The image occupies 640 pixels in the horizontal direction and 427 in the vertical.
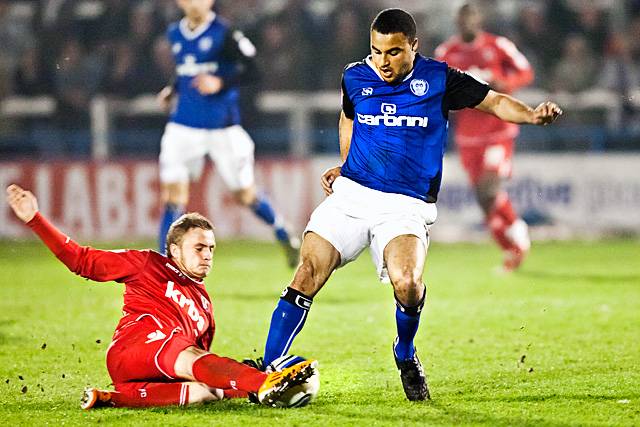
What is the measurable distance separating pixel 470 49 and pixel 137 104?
19.6 feet

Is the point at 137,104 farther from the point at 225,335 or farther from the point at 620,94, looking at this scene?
the point at 225,335

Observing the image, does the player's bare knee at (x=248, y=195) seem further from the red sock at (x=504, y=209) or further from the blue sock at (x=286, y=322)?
the blue sock at (x=286, y=322)

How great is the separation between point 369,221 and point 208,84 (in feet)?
19.1

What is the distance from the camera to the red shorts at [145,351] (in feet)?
18.9

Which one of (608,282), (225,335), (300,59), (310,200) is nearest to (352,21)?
(300,59)

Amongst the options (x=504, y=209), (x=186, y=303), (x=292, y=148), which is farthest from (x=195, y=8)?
(x=186, y=303)

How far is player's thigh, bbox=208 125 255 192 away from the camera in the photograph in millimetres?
12430

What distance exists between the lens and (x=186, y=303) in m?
6.14

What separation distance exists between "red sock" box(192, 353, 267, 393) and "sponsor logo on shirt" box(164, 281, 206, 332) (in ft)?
1.58

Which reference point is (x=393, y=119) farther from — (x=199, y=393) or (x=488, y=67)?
(x=488, y=67)

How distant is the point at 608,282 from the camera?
11328 mm

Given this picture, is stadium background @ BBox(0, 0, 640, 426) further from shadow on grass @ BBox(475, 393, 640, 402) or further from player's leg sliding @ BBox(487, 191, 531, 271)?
shadow on grass @ BBox(475, 393, 640, 402)

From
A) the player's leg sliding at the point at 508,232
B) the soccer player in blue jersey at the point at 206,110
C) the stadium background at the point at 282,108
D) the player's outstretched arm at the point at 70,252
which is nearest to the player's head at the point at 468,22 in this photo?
the player's leg sliding at the point at 508,232

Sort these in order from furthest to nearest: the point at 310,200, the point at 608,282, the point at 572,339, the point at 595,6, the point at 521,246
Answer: the point at 595,6 → the point at 310,200 → the point at 521,246 → the point at 608,282 → the point at 572,339
